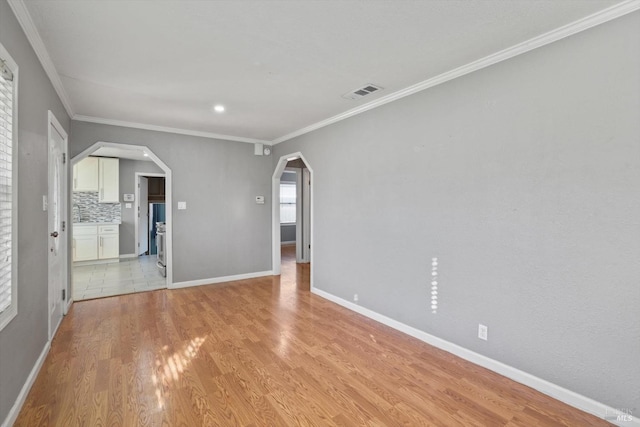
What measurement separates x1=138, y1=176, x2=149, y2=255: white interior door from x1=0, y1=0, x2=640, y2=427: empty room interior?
394cm

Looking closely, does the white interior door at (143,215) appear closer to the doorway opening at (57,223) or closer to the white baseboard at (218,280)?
the white baseboard at (218,280)

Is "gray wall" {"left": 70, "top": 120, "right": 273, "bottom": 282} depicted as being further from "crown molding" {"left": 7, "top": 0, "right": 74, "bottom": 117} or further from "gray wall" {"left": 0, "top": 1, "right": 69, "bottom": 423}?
"gray wall" {"left": 0, "top": 1, "right": 69, "bottom": 423}

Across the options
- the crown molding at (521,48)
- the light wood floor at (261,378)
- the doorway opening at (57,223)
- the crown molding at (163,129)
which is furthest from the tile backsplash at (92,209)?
the crown molding at (521,48)

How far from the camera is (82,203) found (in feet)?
23.0

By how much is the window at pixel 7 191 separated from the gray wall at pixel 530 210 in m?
3.06

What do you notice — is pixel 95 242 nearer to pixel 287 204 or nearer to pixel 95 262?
pixel 95 262

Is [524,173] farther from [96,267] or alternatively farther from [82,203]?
[82,203]

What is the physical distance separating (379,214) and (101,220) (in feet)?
22.8

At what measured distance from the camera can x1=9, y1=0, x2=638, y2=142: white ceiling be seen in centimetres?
189

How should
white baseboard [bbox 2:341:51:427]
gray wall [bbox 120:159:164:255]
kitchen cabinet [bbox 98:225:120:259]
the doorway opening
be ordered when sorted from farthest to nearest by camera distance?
gray wall [bbox 120:159:164:255], kitchen cabinet [bbox 98:225:120:259], the doorway opening, white baseboard [bbox 2:341:51:427]

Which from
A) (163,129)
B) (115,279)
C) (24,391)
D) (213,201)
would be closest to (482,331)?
(24,391)

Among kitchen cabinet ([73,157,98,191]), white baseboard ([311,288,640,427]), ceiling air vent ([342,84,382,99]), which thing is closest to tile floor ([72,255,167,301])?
kitchen cabinet ([73,157,98,191])

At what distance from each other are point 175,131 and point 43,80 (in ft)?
7.49

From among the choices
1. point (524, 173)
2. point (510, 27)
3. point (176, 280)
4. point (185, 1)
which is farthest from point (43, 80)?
point (524, 173)
